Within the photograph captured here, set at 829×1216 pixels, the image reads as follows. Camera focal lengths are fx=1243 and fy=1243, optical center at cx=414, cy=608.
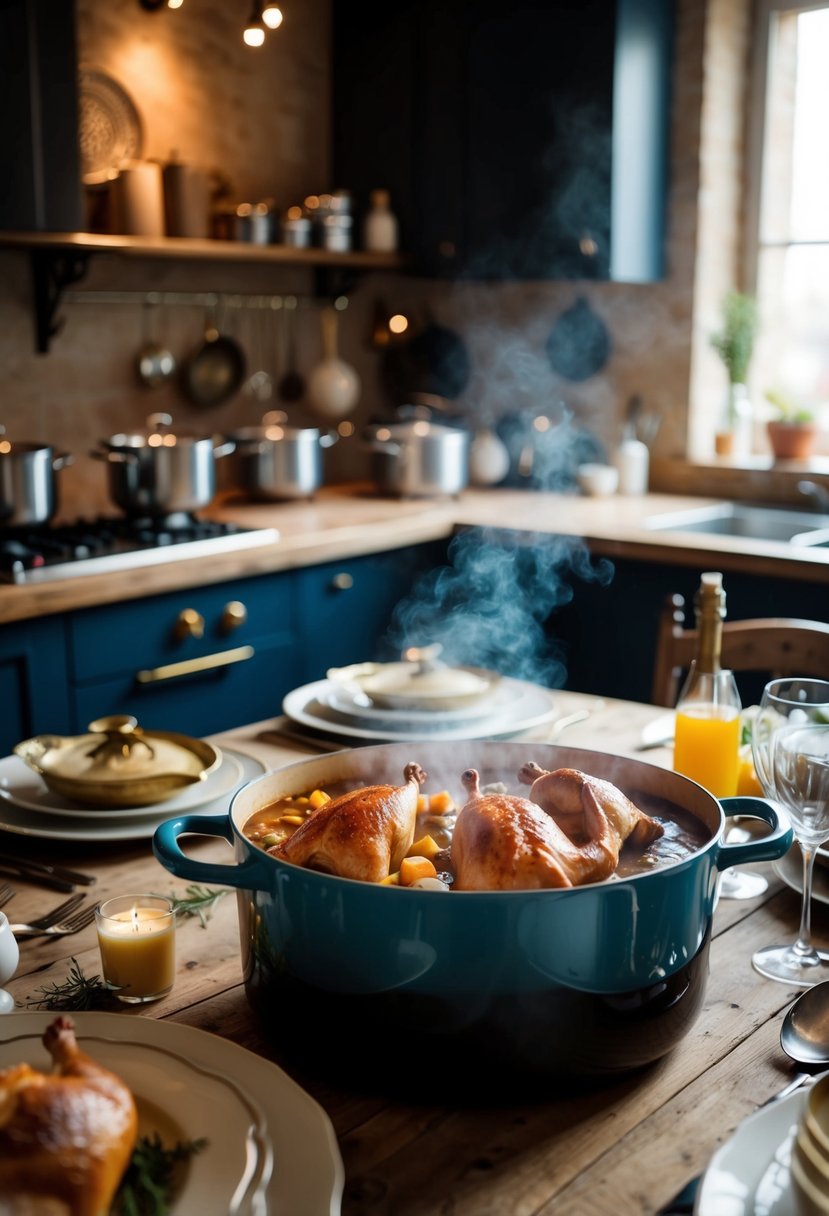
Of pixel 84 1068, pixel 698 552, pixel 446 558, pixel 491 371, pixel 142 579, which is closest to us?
pixel 84 1068

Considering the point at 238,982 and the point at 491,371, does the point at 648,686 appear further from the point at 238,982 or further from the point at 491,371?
the point at 238,982

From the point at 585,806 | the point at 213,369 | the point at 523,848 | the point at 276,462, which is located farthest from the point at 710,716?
the point at 213,369

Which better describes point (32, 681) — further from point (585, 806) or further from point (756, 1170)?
point (756, 1170)

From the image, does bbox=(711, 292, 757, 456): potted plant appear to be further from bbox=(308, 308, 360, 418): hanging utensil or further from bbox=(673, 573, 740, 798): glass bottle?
bbox=(673, 573, 740, 798): glass bottle

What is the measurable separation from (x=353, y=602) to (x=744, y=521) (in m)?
1.15

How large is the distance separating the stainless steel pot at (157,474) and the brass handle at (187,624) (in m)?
0.34

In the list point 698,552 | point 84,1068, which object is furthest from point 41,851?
point 698,552

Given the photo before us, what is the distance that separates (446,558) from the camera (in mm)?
3334

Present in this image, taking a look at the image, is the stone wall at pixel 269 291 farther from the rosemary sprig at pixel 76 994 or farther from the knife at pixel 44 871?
the rosemary sprig at pixel 76 994

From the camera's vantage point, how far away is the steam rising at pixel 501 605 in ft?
10.3

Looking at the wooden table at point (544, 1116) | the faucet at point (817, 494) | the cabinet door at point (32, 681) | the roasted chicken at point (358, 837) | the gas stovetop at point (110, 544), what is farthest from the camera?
the faucet at point (817, 494)

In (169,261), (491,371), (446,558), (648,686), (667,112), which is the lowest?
(648,686)

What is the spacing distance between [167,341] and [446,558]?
1.01m

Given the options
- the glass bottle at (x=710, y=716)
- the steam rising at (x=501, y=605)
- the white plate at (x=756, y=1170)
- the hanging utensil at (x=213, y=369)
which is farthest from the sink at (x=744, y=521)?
the white plate at (x=756, y=1170)
